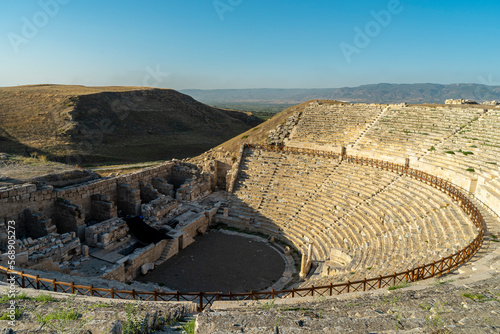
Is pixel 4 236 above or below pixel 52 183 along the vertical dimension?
below

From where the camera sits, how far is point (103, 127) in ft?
161

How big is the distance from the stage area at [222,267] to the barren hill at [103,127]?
24.4 m

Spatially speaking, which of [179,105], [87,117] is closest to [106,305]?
[87,117]

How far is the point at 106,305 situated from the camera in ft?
22.9

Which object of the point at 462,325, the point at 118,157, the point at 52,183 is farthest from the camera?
the point at 118,157

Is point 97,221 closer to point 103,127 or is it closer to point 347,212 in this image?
point 347,212

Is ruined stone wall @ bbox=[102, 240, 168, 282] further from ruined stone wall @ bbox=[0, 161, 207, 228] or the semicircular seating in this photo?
the semicircular seating

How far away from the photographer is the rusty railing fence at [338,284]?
329 inches

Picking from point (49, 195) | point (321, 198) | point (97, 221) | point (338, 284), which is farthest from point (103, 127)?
point (338, 284)

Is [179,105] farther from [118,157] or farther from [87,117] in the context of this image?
[118,157]

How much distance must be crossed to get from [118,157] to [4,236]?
91.0 ft

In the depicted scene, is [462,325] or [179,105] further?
[179,105]

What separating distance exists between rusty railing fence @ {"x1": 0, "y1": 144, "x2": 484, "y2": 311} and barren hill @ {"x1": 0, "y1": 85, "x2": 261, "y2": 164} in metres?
23.6

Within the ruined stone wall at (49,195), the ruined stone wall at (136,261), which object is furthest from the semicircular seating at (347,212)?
the ruined stone wall at (49,195)
